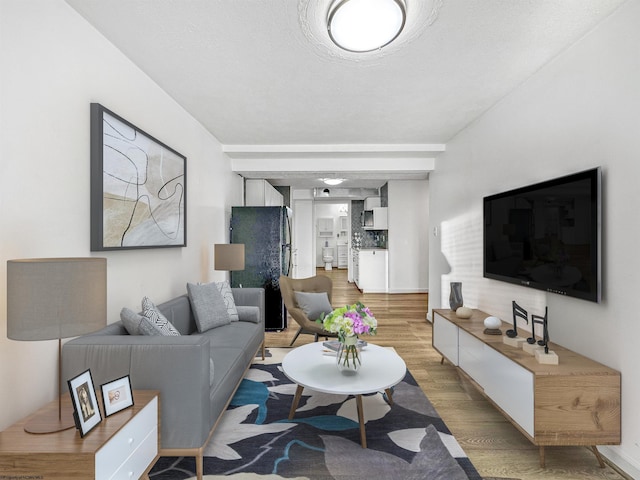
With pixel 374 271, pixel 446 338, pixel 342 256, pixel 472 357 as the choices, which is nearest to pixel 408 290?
pixel 374 271

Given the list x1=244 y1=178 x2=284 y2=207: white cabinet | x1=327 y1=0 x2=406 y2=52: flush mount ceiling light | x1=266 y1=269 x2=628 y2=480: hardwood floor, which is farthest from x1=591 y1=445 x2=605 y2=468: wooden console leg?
x1=244 y1=178 x2=284 y2=207: white cabinet

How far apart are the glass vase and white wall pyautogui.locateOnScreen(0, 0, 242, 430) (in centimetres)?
156

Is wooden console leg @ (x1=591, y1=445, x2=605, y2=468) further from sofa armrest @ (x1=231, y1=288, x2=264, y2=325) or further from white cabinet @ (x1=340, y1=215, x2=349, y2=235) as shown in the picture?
white cabinet @ (x1=340, y1=215, x2=349, y2=235)

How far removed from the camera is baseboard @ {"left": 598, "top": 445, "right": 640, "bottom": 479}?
1835 mm

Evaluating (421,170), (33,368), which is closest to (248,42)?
(33,368)

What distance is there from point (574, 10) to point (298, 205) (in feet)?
26.4

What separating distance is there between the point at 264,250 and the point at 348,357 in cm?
295

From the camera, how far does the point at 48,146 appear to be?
1776 mm

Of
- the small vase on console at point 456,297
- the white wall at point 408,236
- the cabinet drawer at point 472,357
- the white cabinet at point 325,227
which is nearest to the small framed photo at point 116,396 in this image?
the cabinet drawer at point 472,357

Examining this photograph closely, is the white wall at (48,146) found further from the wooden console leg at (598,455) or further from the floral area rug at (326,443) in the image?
the wooden console leg at (598,455)

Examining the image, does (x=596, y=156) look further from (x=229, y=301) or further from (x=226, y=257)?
(x=226, y=257)

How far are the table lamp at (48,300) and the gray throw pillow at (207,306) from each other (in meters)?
1.69

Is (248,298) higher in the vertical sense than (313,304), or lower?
higher

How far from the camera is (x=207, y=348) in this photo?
1809mm
